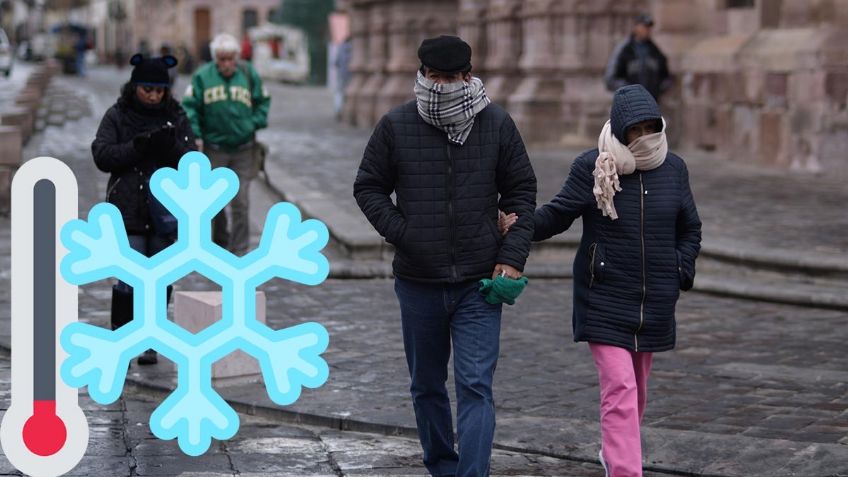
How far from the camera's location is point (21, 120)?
2066 cm

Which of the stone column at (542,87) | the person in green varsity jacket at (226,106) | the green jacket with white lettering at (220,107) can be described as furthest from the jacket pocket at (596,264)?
the stone column at (542,87)

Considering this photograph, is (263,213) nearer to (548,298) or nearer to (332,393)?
(548,298)

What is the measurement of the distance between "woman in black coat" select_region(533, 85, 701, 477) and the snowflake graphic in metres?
1.15

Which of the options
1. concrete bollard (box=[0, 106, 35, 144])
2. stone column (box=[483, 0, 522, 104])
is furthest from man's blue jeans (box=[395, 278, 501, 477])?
stone column (box=[483, 0, 522, 104])

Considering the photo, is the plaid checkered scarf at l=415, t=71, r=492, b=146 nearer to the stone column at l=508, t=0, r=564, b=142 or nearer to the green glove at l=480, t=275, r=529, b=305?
the green glove at l=480, t=275, r=529, b=305

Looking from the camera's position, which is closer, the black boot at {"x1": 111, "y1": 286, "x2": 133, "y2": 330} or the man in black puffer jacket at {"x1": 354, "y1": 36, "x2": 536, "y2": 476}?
the man in black puffer jacket at {"x1": 354, "y1": 36, "x2": 536, "y2": 476}

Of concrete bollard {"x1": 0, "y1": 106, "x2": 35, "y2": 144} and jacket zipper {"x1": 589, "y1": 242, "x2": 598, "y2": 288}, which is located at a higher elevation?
jacket zipper {"x1": 589, "y1": 242, "x2": 598, "y2": 288}

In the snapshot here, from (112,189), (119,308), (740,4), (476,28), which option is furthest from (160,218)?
(476,28)

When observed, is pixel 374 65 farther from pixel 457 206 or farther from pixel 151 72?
pixel 457 206

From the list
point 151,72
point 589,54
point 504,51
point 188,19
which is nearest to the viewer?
Result: point 151,72

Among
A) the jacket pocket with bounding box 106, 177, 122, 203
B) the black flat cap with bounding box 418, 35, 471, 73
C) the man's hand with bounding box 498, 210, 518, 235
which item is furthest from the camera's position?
the jacket pocket with bounding box 106, 177, 122, 203

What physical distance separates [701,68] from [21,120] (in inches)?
343

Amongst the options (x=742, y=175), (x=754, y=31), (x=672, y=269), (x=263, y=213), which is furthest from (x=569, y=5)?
(x=672, y=269)

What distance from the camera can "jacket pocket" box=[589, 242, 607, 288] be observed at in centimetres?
573
